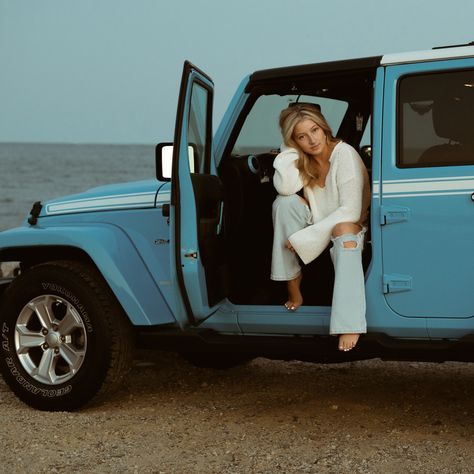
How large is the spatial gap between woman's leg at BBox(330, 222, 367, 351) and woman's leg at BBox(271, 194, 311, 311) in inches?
10.9

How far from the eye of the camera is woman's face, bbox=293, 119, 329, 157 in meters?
4.82

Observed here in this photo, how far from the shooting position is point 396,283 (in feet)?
14.7

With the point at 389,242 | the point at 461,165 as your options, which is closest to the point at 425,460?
the point at 389,242

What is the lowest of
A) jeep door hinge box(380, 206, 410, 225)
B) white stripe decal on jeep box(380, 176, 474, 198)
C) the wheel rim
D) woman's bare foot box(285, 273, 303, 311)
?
the wheel rim

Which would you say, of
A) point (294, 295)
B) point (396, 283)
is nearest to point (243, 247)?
point (294, 295)

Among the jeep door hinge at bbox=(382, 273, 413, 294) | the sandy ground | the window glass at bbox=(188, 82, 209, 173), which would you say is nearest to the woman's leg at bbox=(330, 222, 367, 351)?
the jeep door hinge at bbox=(382, 273, 413, 294)

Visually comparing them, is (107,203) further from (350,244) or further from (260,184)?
(350,244)

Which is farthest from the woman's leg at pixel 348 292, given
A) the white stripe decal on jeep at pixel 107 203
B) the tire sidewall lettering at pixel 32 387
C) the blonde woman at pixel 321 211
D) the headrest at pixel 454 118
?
the tire sidewall lettering at pixel 32 387

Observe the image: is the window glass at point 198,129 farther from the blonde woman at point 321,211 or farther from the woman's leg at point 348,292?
the woman's leg at point 348,292

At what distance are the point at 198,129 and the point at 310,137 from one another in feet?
2.03

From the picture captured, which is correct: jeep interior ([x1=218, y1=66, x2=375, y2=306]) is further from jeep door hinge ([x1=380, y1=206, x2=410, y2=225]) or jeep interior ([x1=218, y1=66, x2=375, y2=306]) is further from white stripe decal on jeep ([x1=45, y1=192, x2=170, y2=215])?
jeep door hinge ([x1=380, y1=206, x2=410, y2=225])

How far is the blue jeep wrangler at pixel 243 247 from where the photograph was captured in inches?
174

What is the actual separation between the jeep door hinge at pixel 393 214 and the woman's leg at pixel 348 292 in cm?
17

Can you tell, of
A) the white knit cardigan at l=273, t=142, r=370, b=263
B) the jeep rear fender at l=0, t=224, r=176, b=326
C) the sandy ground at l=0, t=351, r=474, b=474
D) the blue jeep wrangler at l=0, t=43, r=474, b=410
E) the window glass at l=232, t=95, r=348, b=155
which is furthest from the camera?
Answer: the window glass at l=232, t=95, r=348, b=155
